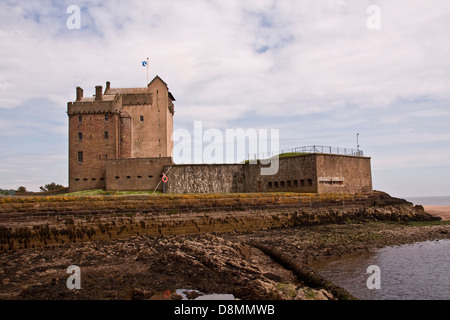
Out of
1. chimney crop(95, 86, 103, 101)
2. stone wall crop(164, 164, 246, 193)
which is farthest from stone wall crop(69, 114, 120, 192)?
stone wall crop(164, 164, 246, 193)

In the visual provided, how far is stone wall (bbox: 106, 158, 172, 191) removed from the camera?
35125 mm

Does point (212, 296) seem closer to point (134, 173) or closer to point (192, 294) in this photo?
point (192, 294)

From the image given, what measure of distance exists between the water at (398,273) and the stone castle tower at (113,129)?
97.0 ft

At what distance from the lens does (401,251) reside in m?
17.5

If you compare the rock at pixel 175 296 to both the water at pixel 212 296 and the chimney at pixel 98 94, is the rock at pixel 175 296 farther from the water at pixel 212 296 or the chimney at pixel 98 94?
the chimney at pixel 98 94

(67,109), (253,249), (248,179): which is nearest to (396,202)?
(248,179)

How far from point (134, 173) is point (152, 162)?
7.13 ft

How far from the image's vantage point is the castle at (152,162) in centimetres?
3141

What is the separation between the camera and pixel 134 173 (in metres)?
35.5

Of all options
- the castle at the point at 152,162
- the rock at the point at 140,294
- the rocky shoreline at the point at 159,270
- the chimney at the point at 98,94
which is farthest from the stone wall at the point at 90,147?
the rock at the point at 140,294

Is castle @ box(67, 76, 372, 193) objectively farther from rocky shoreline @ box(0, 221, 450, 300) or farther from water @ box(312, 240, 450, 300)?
rocky shoreline @ box(0, 221, 450, 300)

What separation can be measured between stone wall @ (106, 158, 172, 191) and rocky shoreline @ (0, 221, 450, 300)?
17.9m

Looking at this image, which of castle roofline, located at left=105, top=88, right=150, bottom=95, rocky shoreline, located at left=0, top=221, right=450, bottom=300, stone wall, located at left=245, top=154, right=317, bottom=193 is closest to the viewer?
rocky shoreline, located at left=0, top=221, right=450, bottom=300

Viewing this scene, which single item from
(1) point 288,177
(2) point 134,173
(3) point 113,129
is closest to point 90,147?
(3) point 113,129
